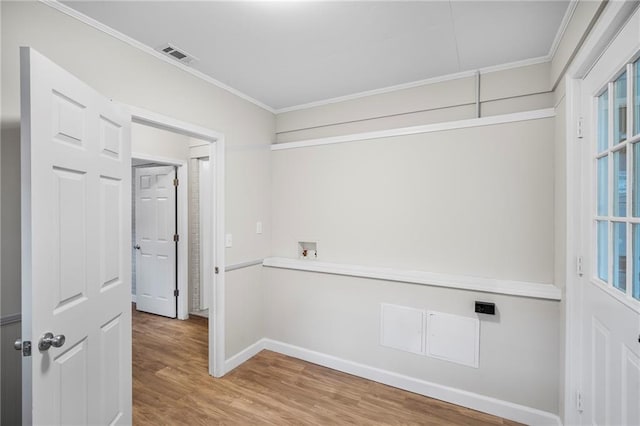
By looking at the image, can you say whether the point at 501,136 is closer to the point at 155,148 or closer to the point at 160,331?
the point at 155,148

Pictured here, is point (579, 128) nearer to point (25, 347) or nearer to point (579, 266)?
point (579, 266)

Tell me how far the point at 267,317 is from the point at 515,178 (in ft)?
8.66

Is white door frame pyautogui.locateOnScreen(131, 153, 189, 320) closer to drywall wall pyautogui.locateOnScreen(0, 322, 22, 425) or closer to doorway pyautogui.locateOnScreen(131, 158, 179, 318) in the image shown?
doorway pyautogui.locateOnScreen(131, 158, 179, 318)

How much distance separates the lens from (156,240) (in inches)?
163

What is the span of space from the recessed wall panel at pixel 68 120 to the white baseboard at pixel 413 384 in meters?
2.18

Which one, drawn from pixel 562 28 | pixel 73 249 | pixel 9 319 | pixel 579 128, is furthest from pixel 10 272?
pixel 562 28

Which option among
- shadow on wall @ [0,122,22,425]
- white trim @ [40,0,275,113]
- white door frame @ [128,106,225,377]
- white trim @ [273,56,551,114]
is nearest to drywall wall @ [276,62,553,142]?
white trim @ [273,56,551,114]

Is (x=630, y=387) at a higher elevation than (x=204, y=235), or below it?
below

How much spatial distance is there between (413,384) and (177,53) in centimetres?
315

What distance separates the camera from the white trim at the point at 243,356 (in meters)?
2.70

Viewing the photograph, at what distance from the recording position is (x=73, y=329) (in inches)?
54.4

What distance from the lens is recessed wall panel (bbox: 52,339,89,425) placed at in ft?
4.31

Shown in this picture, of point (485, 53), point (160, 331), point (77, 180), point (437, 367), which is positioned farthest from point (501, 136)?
point (160, 331)

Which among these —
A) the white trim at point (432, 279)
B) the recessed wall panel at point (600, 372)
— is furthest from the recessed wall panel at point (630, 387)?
the white trim at point (432, 279)
